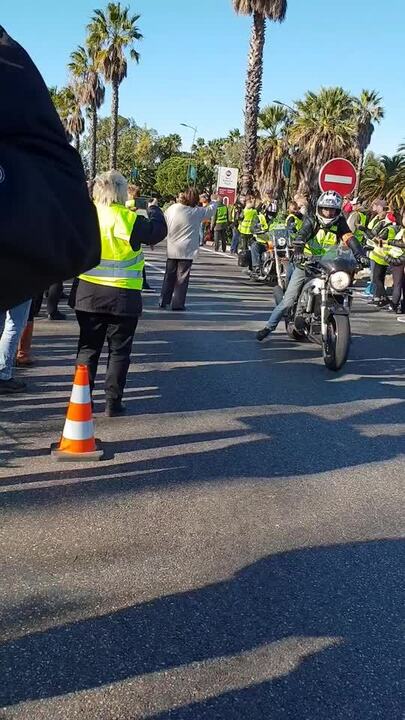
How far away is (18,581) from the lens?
314 cm

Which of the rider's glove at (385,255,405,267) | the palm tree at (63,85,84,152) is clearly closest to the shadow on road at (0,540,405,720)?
the rider's glove at (385,255,405,267)

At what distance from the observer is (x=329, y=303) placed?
Answer: 8.12 meters

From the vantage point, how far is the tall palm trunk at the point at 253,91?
2762 cm

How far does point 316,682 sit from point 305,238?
22.3ft

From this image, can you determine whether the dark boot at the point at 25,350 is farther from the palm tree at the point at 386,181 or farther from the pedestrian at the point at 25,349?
the palm tree at the point at 386,181

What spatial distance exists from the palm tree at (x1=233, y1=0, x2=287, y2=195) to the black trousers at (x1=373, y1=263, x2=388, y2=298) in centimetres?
1426

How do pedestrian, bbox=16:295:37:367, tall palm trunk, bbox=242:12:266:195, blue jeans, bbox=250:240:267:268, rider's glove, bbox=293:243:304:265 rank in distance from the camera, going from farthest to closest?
tall palm trunk, bbox=242:12:266:195 < blue jeans, bbox=250:240:267:268 < rider's glove, bbox=293:243:304:265 < pedestrian, bbox=16:295:37:367

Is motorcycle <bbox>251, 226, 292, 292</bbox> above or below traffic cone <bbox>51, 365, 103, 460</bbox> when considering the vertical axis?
above

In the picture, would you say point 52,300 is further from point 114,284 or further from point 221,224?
point 221,224

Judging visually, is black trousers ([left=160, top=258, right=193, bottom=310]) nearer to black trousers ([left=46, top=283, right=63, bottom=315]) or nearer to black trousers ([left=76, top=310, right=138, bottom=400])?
black trousers ([left=46, top=283, right=63, bottom=315])

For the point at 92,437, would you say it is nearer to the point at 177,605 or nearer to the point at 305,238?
the point at 177,605

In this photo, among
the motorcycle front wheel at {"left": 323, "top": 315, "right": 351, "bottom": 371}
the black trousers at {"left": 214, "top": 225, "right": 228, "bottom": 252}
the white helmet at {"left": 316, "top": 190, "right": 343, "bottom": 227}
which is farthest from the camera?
the black trousers at {"left": 214, "top": 225, "right": 228, "bottom": 252}

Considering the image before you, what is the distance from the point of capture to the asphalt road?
98.9 inches

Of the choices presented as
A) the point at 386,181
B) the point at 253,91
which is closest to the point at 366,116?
the point at 386,181
